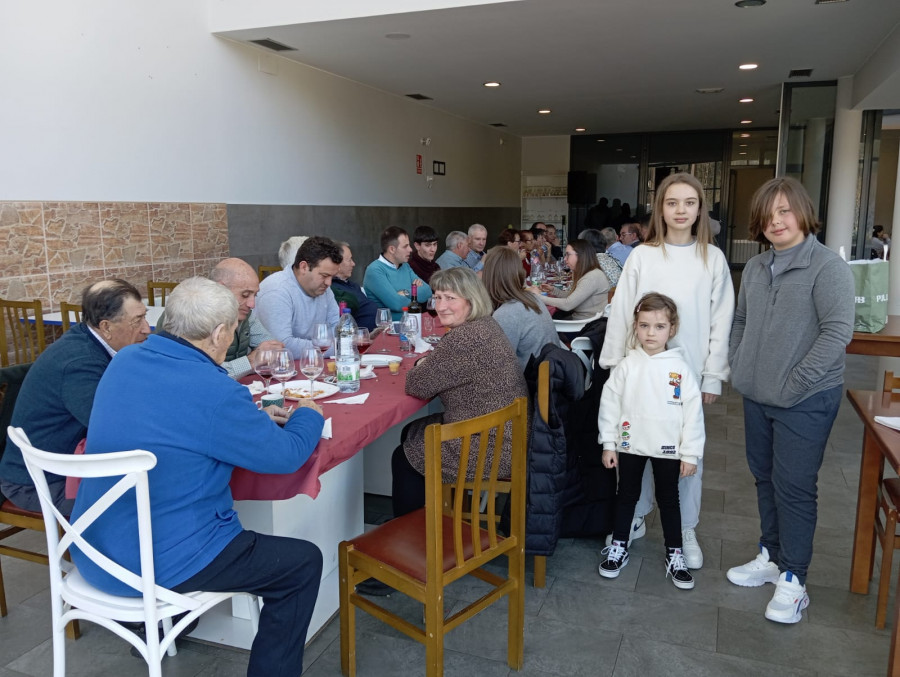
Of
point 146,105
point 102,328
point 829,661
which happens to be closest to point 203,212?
point 146,105

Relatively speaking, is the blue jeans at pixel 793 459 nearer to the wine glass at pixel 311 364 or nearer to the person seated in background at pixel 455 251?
the wine glass at pixel 311 364

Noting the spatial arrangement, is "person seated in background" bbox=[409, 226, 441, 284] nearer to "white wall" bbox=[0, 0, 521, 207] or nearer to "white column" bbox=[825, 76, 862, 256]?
"white wall" bbox=[0, 0, 521, 207]

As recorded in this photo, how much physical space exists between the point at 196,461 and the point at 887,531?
2220 millimetres

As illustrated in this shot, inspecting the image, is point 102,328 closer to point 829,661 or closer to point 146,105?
point 829,661

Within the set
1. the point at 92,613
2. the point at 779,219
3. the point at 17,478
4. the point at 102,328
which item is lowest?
the point at 92,613

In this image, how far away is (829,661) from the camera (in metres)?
2.32

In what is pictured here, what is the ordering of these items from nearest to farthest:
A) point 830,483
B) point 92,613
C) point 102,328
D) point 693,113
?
1. point 92,613
2. point 102,328
3. point 830,483
4. point 693,113

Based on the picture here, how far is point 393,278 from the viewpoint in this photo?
5547 millimetres

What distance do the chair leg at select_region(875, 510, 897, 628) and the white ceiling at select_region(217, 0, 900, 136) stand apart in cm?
427

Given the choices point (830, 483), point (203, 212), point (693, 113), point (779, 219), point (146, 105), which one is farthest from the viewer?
point (693, 113)

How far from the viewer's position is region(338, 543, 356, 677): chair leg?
7.01ft

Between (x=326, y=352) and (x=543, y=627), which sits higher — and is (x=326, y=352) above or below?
above

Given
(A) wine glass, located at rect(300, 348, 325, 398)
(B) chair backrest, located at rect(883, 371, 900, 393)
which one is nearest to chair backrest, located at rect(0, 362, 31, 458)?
(A) wine glass, located at rect(300, 348, 325, 398)

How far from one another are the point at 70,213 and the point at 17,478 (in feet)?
10.2
